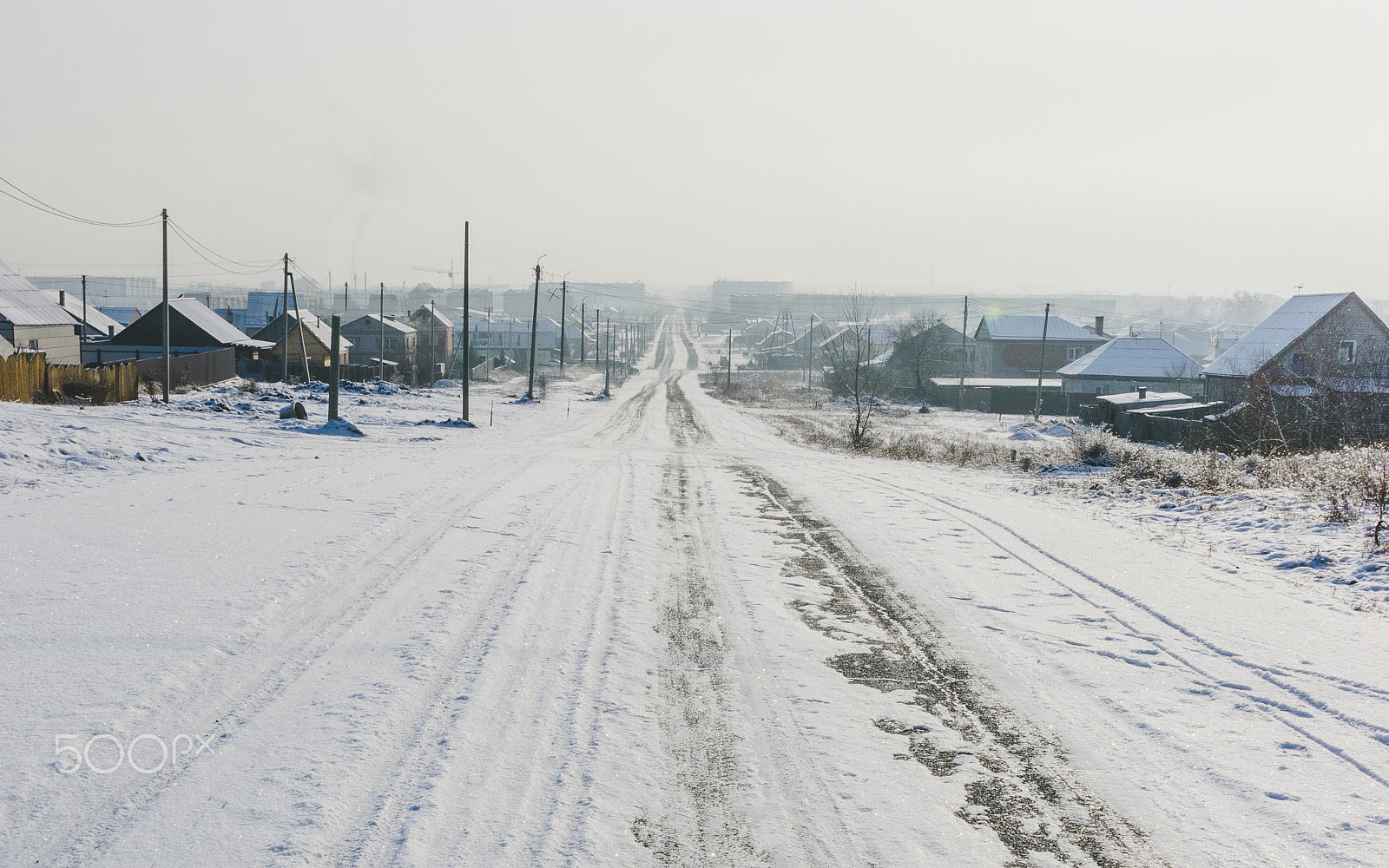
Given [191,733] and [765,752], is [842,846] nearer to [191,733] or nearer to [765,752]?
[765,752]

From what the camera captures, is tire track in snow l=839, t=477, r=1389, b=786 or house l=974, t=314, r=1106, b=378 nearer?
tire track in snow l=839, t=477, r=1389, b=786

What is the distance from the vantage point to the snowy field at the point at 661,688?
4.23 m

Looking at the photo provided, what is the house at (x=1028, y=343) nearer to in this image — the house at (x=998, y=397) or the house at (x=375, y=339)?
the house at (x=998, y=397)

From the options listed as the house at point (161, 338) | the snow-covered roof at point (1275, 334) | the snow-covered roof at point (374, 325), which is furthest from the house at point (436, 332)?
the snow-covered roof at point (1275, 334)

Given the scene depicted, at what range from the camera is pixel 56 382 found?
22.6 metres

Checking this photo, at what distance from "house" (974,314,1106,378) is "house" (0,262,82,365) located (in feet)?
202

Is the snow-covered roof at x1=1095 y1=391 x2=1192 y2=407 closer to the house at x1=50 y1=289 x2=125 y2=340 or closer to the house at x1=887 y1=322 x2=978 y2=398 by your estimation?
the house at x1=887 y1=322 x2=978 y2=398

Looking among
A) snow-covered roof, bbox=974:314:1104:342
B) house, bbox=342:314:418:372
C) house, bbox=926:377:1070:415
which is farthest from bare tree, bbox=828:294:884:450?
house, bbox=342:314:418:372

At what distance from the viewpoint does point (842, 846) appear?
4152mm

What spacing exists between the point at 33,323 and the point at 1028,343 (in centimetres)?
6525

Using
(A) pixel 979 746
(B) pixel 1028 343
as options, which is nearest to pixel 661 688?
(A) pixel 979 746

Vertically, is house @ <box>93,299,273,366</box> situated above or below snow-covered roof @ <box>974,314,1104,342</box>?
below

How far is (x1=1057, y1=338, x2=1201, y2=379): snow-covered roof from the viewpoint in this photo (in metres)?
51.8

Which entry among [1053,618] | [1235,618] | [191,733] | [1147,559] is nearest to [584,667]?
[191,733]
